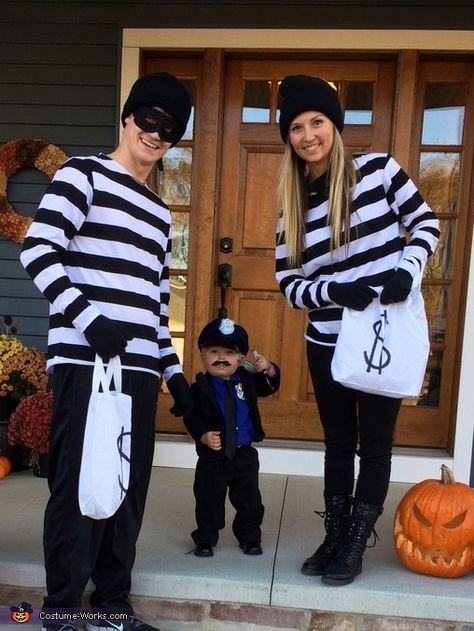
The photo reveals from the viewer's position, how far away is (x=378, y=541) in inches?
95.2

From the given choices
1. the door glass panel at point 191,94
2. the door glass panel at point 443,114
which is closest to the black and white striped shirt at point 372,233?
the door glass panel at point 443,114

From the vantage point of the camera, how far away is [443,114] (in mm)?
3215

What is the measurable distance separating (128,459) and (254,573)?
0.75 meters

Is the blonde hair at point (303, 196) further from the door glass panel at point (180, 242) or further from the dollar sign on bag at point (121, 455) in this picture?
the door glass panel at point (180, 242)

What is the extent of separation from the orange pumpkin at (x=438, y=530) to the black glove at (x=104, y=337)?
1236 mm

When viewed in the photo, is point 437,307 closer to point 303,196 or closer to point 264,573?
point 303,196

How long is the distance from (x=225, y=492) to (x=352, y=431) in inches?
21.6

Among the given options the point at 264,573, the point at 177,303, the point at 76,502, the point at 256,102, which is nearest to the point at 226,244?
the point at 177,303

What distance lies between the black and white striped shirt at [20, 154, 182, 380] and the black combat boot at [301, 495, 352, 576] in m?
0.78

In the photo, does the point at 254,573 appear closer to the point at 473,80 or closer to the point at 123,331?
the point at 123,331

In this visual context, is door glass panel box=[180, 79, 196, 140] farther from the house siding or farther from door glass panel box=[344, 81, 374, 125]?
door glass panel box=[344, 81, 374, 125]

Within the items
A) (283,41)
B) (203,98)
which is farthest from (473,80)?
(203,98)

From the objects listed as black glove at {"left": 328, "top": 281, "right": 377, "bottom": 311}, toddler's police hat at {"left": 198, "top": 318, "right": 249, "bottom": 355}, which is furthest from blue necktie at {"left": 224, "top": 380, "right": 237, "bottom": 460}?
black glove at {"left": 328, "top": 281, "right": 377, "bottom": 311}

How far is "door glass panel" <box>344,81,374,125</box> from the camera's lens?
325cm
